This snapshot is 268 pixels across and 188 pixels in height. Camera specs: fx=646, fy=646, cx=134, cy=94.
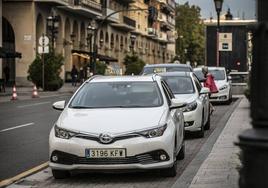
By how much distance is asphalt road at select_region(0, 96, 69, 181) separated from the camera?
1059 cm

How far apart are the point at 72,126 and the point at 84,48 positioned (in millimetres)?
61770

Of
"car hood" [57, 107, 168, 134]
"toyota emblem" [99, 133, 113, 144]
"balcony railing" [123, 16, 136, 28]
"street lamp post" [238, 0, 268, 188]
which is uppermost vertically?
"balcony railing" [123, 16, 136, 28]

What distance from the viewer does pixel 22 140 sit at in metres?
14.1

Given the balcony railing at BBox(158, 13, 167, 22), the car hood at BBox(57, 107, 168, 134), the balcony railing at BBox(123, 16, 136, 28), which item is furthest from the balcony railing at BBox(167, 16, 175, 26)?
the car hood at BBox(57, 107, 168, 134)

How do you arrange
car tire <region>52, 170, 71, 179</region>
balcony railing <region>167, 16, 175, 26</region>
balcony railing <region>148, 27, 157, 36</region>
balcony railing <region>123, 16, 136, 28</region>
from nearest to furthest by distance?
car tire <region>52, 170, 71, 179</region>
balcony railing <region>123, 16, 136, 28</region>
balcony railing <region>148, 27, 157, 36</region>
balcony railing <region>167, 16, 175, 26</region>

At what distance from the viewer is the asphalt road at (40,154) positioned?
28.8 feet

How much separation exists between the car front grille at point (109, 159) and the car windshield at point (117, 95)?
121 centimetres

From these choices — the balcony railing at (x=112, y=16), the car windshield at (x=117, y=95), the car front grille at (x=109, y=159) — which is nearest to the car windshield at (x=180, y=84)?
the car windshield at (x=117, y=95)

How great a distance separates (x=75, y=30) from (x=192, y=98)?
54006 mm

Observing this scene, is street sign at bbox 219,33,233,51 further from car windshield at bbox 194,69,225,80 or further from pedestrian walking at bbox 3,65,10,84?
pedestrian walking at bbox 3,65,10,84

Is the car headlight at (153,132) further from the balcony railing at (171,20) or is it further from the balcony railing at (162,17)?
the balcony railing at (171,20)

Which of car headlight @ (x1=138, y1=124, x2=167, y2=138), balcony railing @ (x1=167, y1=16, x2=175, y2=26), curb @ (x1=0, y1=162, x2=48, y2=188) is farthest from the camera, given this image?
balcony railing @ (x1=167, y1=16, x2=175, y2=26)

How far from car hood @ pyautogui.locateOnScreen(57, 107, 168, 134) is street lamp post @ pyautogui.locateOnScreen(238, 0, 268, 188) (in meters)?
5.07

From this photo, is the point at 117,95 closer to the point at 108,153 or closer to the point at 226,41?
the point at 108,153
